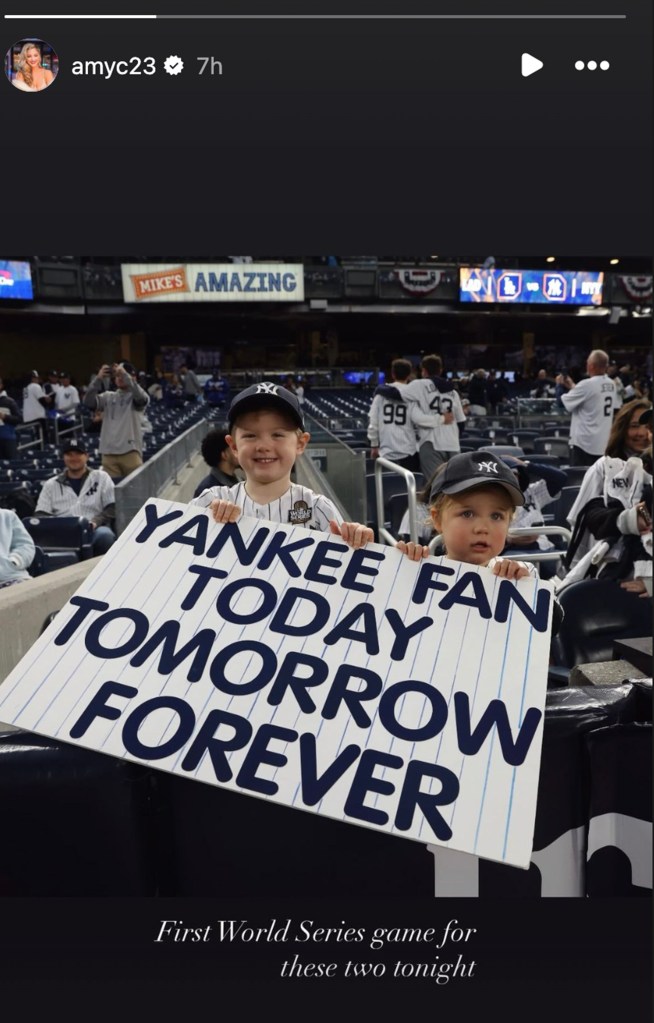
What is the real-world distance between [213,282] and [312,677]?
2482 centimetres

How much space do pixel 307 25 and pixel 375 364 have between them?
31.1 metres

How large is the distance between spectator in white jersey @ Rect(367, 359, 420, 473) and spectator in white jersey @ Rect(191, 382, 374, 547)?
175 inches

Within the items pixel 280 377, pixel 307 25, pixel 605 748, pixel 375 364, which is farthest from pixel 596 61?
pixel 375 364

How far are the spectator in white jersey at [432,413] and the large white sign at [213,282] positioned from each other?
19.0 metres

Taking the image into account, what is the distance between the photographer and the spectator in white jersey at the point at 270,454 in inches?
73.9

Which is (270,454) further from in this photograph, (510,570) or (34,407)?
(34,407)

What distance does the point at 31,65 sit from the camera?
1.08 meters

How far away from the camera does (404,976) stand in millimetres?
1156

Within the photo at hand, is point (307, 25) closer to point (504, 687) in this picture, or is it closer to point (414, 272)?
point (504, 687)

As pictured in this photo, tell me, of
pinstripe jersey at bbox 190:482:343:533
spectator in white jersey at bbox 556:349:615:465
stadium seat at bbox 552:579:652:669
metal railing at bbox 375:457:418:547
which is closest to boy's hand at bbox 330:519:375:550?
pinstripe jersey at bbox 190:482:343:533

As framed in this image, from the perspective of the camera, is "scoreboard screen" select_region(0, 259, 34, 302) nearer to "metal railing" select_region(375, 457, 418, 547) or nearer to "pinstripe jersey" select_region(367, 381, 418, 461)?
"pinstripe jersey" select_region(367, 381, 418, 461)

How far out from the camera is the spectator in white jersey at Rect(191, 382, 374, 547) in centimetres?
188

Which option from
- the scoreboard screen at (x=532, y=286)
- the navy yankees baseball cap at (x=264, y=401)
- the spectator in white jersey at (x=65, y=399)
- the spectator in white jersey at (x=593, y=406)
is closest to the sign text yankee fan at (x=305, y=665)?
the navy yankees baseball cap at (x=264, y=401)

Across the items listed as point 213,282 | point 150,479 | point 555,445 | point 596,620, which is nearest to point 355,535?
point 596,620
